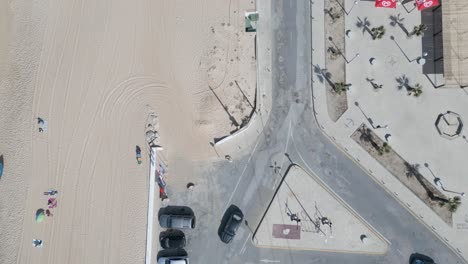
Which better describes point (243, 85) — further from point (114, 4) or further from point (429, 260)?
point (429, 260)

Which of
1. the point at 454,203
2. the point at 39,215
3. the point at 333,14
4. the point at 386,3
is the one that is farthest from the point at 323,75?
the point at 39,215

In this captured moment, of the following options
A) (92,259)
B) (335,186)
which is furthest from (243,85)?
(92,259)

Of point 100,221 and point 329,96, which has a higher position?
point 329,96

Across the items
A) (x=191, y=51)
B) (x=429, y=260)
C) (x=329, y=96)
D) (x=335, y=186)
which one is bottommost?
(x=429, y=260)

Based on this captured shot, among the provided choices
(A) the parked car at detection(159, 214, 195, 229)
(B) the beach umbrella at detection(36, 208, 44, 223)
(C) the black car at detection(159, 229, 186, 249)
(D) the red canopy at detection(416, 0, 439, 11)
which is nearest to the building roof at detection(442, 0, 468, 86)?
(D) the red canopy at detection(416, 0, 439, 11)

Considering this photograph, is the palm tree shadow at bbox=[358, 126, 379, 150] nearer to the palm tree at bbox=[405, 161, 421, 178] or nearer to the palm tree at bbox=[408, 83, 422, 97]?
→ the palm tree at bbox=[405, 161, 421, 178]

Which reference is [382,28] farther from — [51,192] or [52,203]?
[52,203]
